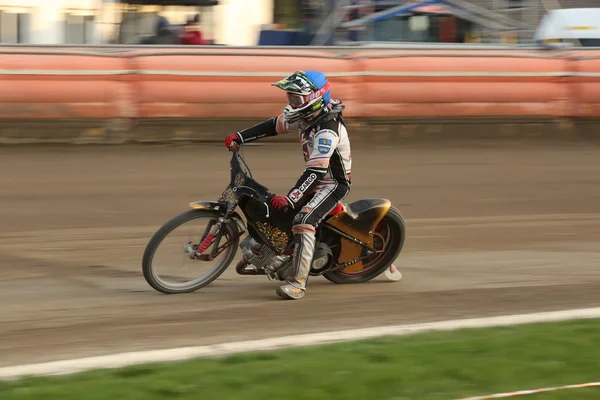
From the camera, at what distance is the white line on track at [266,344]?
5.11 metres

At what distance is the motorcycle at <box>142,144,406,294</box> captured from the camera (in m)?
6.97

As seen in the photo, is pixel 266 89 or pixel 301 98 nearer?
pixel 301 98

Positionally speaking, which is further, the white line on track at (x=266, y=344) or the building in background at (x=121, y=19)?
the building in background at (x=121, y=19)

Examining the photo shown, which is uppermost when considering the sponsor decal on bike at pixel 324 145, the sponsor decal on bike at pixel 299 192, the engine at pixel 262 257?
the sponsor decal on bike at pixel 324 145

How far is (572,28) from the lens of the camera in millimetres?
19172

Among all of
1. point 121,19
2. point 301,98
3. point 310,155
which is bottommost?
point 310,155

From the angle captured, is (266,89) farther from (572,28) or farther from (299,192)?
(572,28)

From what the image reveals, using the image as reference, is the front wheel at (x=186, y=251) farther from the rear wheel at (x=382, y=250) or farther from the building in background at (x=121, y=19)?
the building in background at (x=121, y=19)

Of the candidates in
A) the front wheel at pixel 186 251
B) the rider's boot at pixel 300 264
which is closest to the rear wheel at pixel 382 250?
the rider's boot at pixel 300 264

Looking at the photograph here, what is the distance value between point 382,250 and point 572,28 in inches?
509

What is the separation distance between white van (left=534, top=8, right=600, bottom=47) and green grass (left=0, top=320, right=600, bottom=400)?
1402 centimetres

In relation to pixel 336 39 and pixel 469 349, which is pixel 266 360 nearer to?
pixel 469 349

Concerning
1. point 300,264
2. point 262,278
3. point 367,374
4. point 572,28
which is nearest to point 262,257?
point 300,264

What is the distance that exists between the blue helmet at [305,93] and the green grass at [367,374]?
184 centimetres
